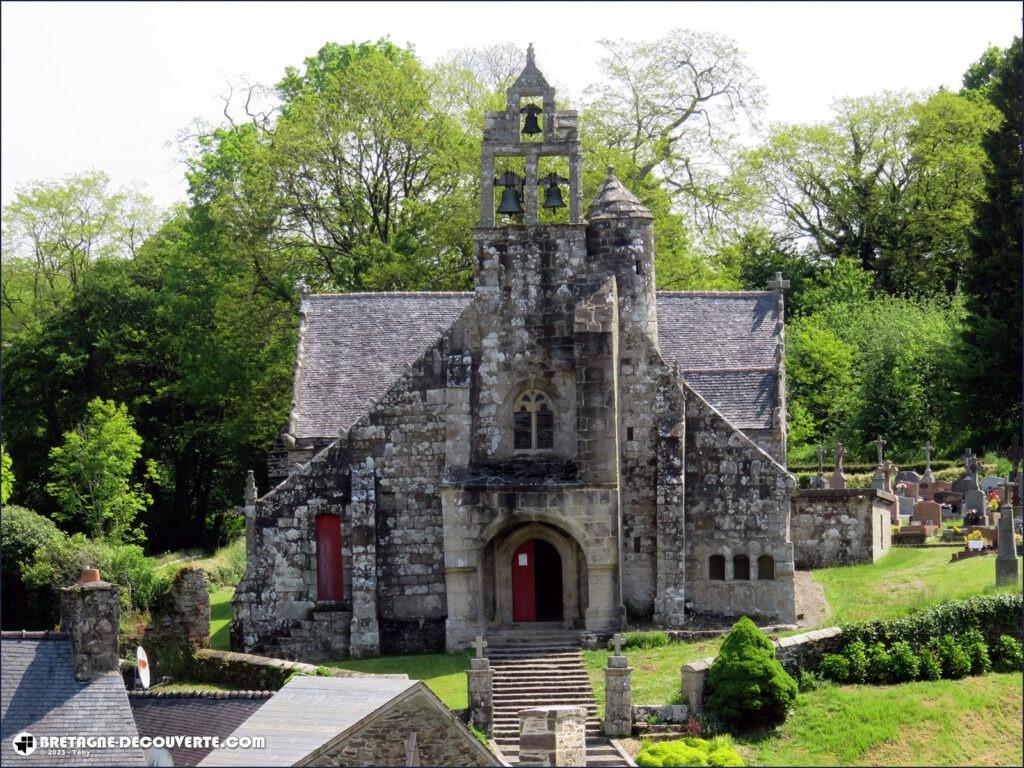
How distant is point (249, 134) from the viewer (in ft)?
238

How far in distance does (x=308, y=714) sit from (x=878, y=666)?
13785 millimetres

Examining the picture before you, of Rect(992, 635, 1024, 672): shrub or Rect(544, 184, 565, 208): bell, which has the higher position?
Rect(544, 184, 565, 208): bell

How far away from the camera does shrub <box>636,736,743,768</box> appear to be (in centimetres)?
3647

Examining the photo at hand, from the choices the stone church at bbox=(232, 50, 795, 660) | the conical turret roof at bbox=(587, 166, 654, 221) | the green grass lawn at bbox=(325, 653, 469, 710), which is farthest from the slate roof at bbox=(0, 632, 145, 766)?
the conical turret roof at bbox=(587, 166, 654, 221)

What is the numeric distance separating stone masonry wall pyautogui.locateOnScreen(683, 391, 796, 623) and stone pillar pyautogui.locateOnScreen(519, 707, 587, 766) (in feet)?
29.0

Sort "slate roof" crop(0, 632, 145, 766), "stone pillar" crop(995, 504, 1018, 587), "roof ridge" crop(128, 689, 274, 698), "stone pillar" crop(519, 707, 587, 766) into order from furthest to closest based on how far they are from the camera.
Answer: "stone pillar" crop(995, 504, 1018, 587), "roof ridge" crop(128, 689, 274, 698), "stone pillar" crop(519, 707, 587, 766), "slate roof" crop(0, 632, 145, 766)

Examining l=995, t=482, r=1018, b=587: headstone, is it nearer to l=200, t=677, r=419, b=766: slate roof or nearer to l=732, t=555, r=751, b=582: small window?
l=732, t=555, r=751, b=582: small window

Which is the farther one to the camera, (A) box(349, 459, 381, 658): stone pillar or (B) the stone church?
(A) box(349, 459, 381, 658): stone pillar

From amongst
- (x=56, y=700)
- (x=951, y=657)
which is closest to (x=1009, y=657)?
(x=951, y=657)

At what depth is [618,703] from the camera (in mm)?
38625

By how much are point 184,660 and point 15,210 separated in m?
34.2

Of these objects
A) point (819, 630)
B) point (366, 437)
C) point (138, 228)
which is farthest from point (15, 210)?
point (819, 630)

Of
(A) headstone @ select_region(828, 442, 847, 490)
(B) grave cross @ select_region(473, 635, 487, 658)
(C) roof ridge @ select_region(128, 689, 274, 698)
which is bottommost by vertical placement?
(C) roof ridge @ select_region(128, 689, 274, 698)

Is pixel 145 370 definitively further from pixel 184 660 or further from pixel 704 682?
pixel 704 682
